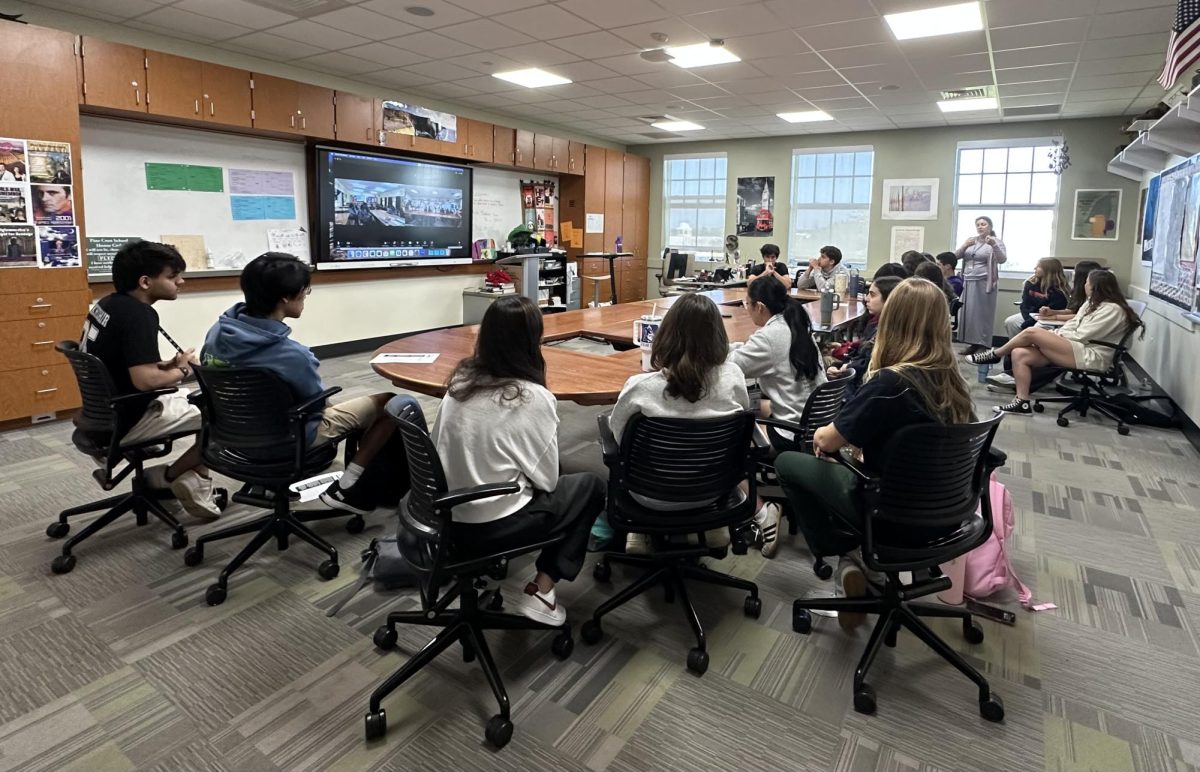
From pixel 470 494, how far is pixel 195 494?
6.31 feet

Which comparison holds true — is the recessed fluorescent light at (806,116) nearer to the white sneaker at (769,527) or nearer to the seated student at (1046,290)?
the seated student at (1046,290)

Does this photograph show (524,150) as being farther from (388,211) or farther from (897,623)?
(897,623)

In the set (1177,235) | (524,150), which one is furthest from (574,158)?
(1177,235)

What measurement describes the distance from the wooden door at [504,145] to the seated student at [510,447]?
21.7 feet

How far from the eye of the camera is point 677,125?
29.5ft

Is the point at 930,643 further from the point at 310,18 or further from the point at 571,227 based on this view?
the point at 571,227

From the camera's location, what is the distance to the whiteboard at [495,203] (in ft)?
27.5

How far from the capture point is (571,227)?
31.7ft

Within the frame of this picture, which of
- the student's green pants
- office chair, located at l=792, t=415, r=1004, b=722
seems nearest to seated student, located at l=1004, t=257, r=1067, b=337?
office chair, located at l=792, t=415, r=1004, b=722

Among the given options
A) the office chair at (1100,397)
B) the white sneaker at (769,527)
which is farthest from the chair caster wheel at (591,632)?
the office chair at (1100,397)

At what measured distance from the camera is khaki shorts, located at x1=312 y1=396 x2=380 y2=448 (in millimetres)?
2633

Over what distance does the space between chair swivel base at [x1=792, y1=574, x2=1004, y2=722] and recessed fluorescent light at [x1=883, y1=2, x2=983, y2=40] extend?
394 centimetres

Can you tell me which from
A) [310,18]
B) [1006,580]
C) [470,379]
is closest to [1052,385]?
[1006,580]

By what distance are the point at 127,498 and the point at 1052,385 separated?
6713 mm
